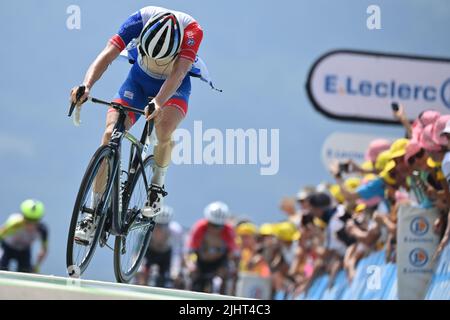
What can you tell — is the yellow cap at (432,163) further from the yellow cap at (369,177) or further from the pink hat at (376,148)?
the pink hat at (376,148)

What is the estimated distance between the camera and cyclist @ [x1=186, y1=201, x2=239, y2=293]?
12195 millimetres

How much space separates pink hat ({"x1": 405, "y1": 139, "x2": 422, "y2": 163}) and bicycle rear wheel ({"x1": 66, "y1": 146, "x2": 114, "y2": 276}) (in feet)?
11.1

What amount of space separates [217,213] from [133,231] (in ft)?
12.1

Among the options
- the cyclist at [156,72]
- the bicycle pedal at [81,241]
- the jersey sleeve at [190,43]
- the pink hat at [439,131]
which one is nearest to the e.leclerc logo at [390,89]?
the pink hat at [439,131]

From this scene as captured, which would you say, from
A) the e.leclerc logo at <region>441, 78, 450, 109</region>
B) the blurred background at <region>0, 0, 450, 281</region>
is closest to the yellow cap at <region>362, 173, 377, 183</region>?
the blurred background at <region>0, 0, 450, 281</region>

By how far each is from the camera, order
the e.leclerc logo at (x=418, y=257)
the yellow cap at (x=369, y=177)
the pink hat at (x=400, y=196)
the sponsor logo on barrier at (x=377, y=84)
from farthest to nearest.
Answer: the sponsor logo on barrier at (x=377, y=84), the yellow cap at (x=369, y=177), the pink hat at (x=400, y=196), the e.leclerc logo at (x=418, y=257)

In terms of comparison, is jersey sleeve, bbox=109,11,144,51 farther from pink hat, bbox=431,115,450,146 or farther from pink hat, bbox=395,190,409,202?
pink hat, bbox=395,190,409,202

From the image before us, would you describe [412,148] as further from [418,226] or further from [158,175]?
[158,175]

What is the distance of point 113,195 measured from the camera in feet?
22.9

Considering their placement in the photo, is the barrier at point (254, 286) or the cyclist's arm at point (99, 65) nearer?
the cyclist's arm at point (99, 65)

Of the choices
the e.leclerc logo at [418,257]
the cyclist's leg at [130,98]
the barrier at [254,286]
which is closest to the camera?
the cyclist's leg at [130,98]

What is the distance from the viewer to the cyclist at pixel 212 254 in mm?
12195

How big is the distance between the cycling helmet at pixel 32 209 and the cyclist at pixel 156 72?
3397 millimetres
